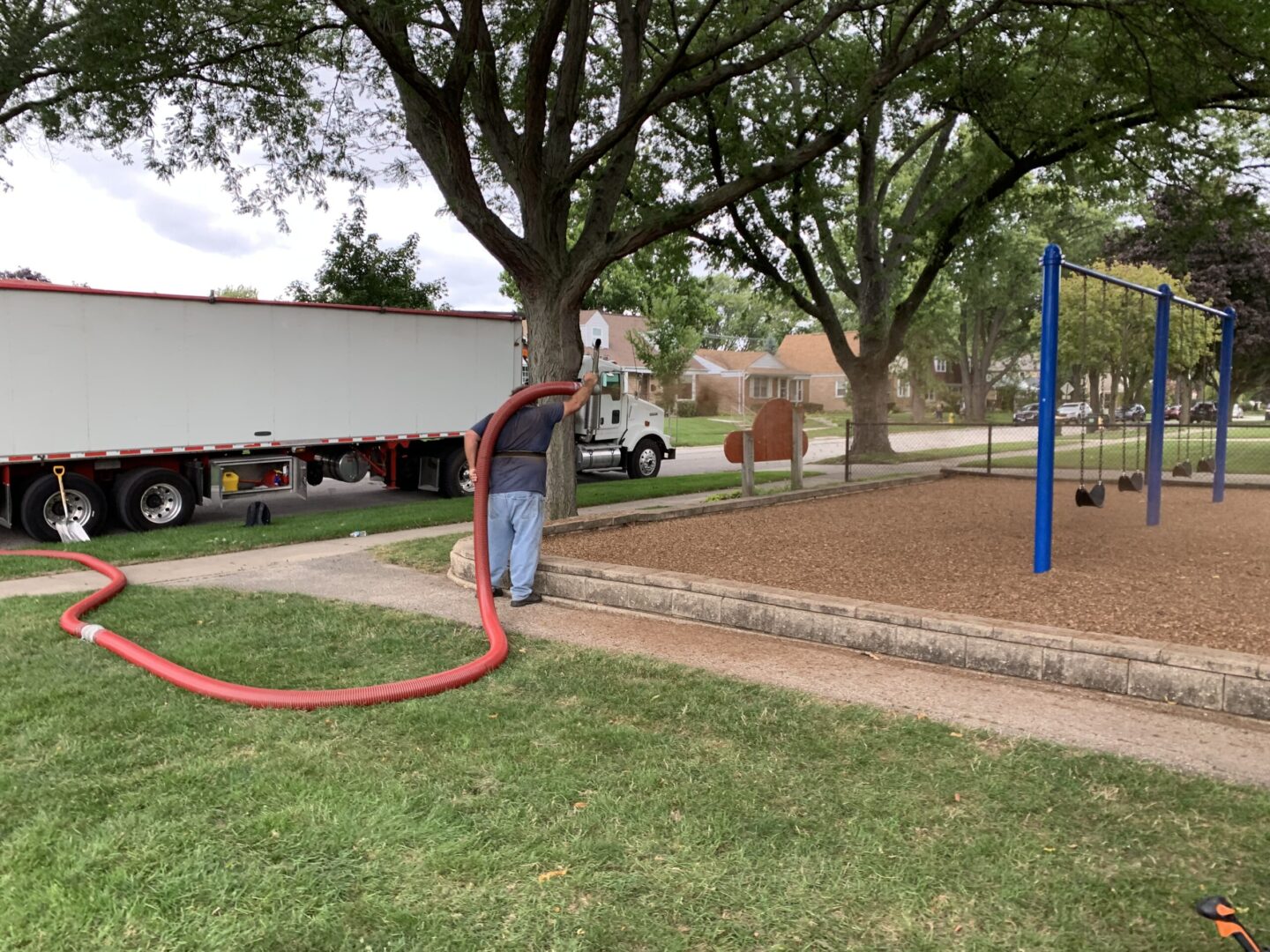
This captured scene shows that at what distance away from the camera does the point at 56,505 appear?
11.7 meters

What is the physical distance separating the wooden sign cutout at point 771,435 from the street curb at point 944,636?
20.0 ft

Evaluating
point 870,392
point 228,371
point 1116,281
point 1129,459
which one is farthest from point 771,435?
point 1129,459

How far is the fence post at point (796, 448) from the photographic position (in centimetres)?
1371

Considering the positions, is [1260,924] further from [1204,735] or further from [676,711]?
[676,711]

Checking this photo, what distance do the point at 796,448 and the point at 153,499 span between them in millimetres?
9148

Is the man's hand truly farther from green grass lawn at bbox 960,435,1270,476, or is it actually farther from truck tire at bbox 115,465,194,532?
green grass lawn at bbox 960,435,1270,476

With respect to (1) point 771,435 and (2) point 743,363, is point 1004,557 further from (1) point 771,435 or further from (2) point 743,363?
(2) point 743,363

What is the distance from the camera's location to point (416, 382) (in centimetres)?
1526

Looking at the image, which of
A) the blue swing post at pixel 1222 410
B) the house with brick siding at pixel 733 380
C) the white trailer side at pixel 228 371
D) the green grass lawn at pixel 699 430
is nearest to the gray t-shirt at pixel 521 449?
the white trailer side at pixel 228 371

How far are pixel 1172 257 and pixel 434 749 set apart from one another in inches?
1574

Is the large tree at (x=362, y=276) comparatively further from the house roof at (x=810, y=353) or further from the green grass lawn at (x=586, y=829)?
the house roof at (x=810, y=353)

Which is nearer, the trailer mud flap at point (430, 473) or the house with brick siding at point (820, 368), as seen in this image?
the trailer mud flap at point (430, 473)

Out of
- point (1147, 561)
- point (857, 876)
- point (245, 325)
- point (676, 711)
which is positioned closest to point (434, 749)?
point (676, 711)

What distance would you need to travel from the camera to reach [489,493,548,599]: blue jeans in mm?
7164
